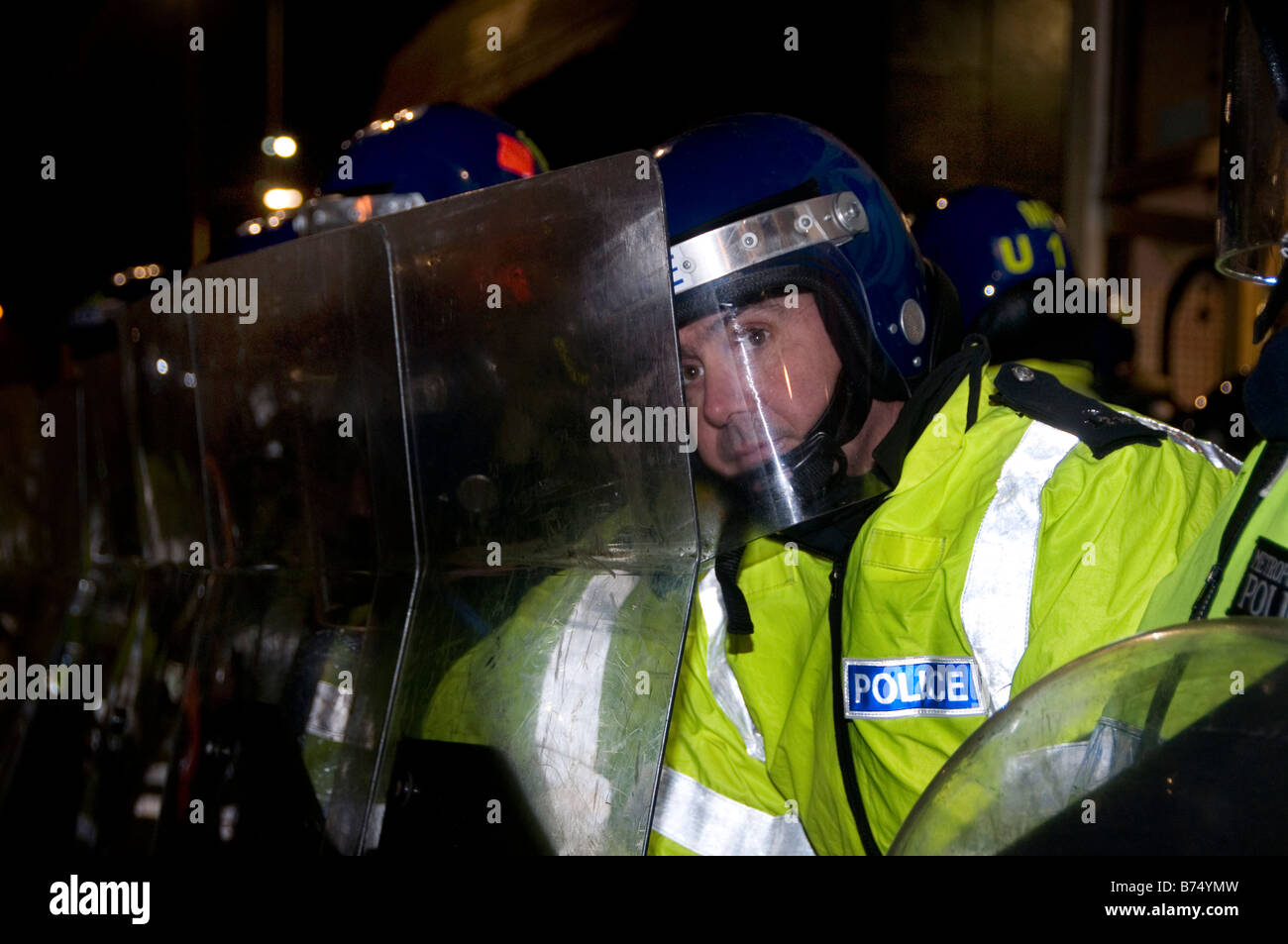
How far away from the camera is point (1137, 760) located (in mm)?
596

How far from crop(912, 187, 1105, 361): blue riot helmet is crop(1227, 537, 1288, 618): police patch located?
252cm

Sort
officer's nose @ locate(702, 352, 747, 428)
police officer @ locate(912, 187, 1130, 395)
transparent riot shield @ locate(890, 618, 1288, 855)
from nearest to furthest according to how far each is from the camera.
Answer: transparent riot shield @ locate(890, 618, 1288, 855)
officer's nose @ locate(702, 352, 747, 428)
police officer @ locate(912, 187, 1130, 395)

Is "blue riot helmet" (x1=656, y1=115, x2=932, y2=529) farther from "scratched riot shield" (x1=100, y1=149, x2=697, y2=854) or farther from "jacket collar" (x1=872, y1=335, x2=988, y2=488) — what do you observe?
"scratched riot shield" (x1=100, y1=149, x2=697, y2=854)

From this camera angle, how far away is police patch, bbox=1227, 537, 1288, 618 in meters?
0.78

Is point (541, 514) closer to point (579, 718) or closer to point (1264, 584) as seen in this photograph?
point (579, 718)

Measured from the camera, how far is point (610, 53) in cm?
468

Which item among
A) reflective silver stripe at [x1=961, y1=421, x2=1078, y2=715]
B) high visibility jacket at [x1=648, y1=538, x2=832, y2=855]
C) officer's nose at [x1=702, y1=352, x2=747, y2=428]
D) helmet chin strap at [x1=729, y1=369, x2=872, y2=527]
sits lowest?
high visibility jacket at [x1=648, y1=538, x2=832, y2=855]

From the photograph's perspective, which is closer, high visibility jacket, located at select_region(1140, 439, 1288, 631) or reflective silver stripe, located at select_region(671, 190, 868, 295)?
high visibility jacket, located at select_region(1140, 439, 1288, 631)

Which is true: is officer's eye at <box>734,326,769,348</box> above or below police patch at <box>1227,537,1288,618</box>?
above

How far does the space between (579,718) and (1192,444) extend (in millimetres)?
990

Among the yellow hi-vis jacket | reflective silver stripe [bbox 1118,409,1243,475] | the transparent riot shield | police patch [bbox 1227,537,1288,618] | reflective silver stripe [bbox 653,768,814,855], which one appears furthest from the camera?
reflective silver stripe [bbox 653,768,814,855]

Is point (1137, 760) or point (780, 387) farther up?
point (780, 387)

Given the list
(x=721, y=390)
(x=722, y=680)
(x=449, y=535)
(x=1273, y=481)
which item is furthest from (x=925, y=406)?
(x=449, y=535)

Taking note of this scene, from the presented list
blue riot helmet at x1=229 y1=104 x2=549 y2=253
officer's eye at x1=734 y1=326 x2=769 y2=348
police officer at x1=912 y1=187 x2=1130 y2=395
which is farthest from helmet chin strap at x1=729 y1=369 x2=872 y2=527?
police officer at x1=912 y1=187 x2=1130 y2=395
